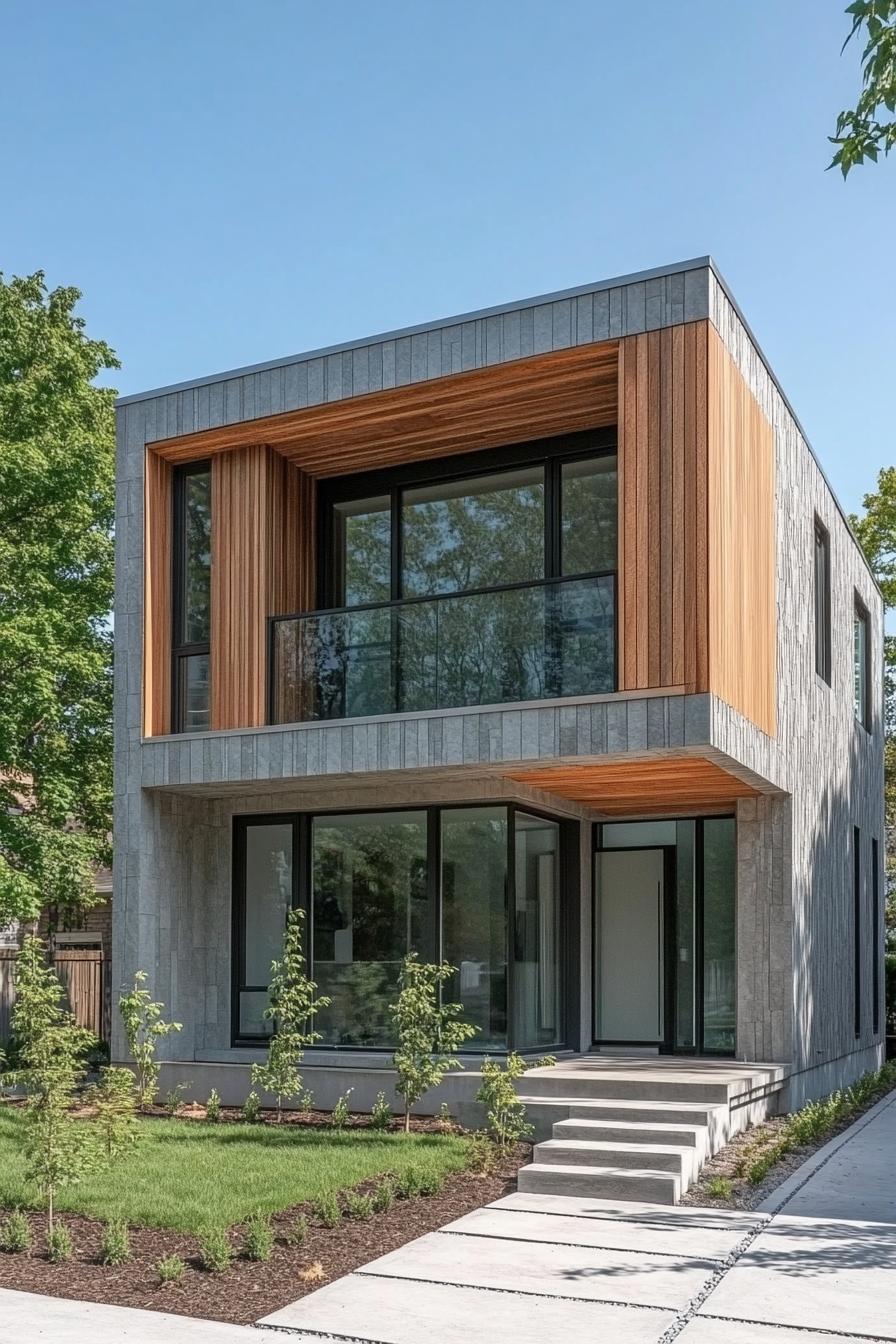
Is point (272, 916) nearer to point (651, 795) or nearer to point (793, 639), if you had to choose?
point (651, 795)

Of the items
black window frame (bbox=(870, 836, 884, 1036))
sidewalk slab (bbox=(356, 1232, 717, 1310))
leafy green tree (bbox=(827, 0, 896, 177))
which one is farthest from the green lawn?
black window frame (bbox=(870, 836, 884, 1036))

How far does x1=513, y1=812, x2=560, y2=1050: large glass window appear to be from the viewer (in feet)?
41.2

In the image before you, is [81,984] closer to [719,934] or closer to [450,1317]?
[719,934]

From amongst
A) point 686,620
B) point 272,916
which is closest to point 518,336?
point 686,620

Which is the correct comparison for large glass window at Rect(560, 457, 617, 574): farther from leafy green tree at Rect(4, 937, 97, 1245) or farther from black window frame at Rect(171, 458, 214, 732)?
leafy green tree at Rect(4, 937, 97, 1245)

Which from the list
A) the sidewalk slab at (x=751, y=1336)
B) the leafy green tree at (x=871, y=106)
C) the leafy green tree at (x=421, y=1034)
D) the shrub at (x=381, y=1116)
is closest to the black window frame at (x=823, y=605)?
the leafy green tree at (x=421, y=1034)

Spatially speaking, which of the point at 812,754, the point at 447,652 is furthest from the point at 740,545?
the point at 812,754

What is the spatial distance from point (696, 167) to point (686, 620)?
3.59 meters

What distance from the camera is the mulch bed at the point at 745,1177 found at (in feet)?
29.2

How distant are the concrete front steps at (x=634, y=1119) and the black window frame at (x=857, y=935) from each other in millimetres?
4982

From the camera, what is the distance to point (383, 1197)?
8.41 m

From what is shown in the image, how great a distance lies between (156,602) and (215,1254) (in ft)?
24.2

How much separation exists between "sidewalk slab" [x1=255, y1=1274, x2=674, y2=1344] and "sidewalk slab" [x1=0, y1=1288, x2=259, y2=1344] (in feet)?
0.76

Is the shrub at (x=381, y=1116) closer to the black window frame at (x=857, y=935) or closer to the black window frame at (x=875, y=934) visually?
the black window frame at (x=857, y=935)
